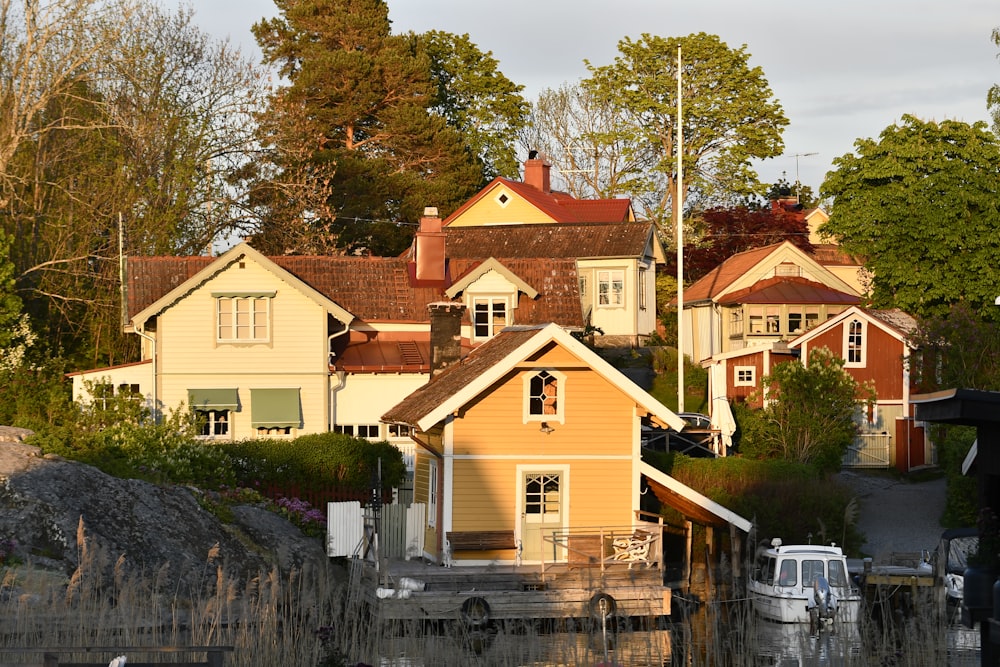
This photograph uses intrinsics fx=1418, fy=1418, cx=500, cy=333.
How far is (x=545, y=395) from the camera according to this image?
100ft

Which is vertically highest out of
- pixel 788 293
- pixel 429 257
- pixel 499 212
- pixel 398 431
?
pixel 499 212

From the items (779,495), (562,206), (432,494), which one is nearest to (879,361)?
(779,495)

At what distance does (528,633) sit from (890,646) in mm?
4043

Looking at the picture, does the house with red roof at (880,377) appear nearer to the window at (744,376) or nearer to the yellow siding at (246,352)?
the window at (744,376)

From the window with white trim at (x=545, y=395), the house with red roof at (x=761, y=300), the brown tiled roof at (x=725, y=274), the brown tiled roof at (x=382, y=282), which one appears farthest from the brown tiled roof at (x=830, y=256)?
the window with white trim at (x=545, y=395)

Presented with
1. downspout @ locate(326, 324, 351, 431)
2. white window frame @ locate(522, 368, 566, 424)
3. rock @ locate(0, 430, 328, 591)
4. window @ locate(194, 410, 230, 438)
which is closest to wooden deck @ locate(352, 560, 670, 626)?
rock @ locate(0, 430, 328, 591)

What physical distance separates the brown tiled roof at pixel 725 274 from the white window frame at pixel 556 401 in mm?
28157

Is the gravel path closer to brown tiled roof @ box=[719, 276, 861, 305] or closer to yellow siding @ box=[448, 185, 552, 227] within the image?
brown tiled roof @ box=[719, 276, 861, 305]

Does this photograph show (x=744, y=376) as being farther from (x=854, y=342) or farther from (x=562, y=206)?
(x=562, y=206)

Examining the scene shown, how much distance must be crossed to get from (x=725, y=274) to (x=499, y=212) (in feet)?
32.6

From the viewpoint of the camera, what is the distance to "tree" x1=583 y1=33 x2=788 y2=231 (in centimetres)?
6450

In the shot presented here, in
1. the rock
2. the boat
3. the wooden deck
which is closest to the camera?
the wooden deck

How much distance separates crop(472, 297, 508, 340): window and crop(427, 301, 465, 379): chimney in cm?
742

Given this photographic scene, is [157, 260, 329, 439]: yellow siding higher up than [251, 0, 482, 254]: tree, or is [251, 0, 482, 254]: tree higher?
[251, 0, 482, 254]: tree
